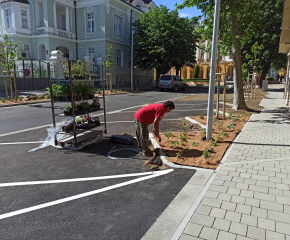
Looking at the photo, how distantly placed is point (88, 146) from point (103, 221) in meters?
3.38

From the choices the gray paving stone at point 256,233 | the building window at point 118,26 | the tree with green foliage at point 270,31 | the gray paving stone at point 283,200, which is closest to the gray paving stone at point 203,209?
the gray paving stone at point 256,233

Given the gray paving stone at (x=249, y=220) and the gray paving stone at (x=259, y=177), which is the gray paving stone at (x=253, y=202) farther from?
the gray paving stone at (x=259, y=177)

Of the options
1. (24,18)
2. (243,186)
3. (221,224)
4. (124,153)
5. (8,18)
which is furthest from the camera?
(24,18)

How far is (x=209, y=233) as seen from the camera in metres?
2.73

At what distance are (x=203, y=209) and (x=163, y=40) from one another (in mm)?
28787

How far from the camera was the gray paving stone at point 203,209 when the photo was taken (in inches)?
123

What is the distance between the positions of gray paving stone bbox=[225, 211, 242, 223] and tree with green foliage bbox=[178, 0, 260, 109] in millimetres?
9035

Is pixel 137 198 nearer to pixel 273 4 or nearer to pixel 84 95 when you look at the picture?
pixel 84 95

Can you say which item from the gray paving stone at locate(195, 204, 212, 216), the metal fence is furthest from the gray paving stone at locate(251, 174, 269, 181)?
the metal fence

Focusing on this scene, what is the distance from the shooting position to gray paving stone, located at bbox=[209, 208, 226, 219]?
3059 mm

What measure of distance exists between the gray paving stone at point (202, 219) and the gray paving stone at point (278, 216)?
30.1 inches

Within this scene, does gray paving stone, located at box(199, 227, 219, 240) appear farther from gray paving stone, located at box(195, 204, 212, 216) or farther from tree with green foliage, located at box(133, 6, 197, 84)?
tree with green foliage, located at box(133, 6, 197, 84)

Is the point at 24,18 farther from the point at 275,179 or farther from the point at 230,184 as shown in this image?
the point at 275,179

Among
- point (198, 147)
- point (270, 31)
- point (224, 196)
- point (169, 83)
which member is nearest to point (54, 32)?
point (169, 83)
